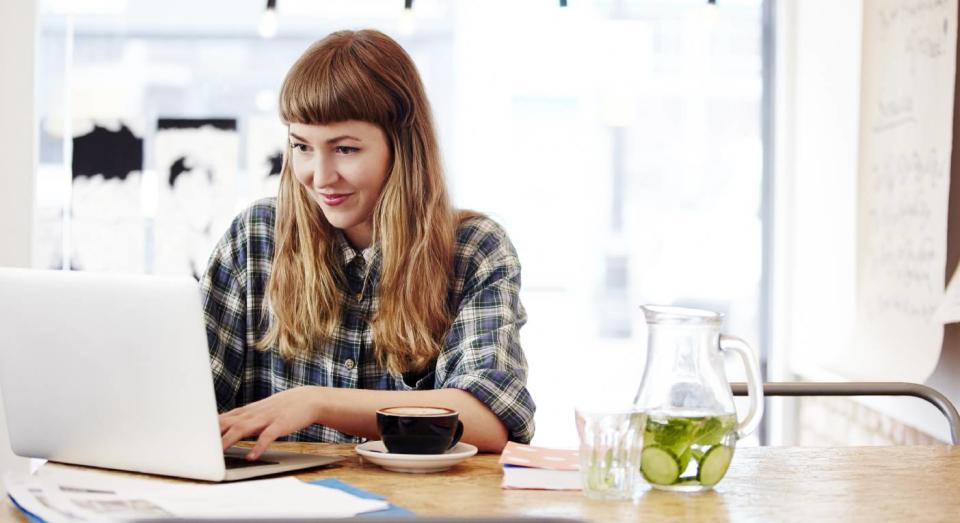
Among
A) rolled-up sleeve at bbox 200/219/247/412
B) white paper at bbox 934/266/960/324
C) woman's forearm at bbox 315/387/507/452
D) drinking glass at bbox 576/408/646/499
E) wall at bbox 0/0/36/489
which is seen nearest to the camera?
drinking glass at bbox 576/408/646/499

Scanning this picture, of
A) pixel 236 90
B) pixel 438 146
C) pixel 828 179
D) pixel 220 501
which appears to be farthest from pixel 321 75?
pixel 236 90

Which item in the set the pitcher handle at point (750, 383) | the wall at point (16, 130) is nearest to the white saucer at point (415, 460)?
the pitcher handle at point (750, 383)

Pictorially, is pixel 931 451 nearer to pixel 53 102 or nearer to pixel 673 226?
pixel 673 226

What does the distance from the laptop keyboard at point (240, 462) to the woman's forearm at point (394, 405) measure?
0.50 ft

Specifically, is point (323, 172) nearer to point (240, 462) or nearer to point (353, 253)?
point (353, 253)

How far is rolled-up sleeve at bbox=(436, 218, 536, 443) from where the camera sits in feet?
5.37

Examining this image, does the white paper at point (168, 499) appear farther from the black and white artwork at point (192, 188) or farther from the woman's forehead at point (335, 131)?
the black and white artwork at point (192, 188)

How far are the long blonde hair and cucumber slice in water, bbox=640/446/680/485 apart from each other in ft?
2.15

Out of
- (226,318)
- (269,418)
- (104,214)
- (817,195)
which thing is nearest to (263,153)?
(104,214)

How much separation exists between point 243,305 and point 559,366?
253cm

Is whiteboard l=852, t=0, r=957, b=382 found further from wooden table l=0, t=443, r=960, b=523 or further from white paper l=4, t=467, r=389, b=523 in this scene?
white paper l=4, t=467, r=389, b=523

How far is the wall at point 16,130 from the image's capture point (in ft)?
10.00

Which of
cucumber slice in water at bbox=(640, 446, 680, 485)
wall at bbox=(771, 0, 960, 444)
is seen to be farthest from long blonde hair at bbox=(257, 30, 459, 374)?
wall at bbox=(771, 0, 960, 444)

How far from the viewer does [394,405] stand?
158cm
